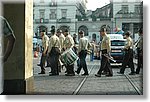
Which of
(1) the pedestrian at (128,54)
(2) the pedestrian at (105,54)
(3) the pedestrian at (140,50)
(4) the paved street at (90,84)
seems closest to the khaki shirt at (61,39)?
(4) the paved street at (90,84)

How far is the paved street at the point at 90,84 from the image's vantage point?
27.1ft

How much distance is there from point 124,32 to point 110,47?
0.46 metres

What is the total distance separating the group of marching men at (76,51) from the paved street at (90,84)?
0.28 feet

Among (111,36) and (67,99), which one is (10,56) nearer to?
(67,99)

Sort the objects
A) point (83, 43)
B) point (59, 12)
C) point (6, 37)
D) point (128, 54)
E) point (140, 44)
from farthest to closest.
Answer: point (128, 54)
point (83, 43)
point (59, 12)
point (6, 37)
point (140, 44)

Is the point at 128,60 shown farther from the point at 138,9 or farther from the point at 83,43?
the point at 138,9

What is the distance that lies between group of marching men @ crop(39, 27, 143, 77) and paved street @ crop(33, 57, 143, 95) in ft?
0.28

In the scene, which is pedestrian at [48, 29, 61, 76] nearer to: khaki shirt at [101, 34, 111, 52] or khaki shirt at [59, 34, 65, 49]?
khaki shirt at [59, 34, 65, 49]

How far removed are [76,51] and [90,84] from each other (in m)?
0.68

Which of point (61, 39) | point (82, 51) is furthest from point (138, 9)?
point (61, 39)

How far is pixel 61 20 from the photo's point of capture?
8430mm

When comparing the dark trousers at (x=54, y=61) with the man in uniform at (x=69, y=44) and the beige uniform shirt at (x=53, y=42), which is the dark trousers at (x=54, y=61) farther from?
the man in uniform at (x=69, y=44)

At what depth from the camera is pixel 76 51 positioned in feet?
→ 28.7

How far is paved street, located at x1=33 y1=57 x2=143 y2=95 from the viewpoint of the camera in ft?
27.1
